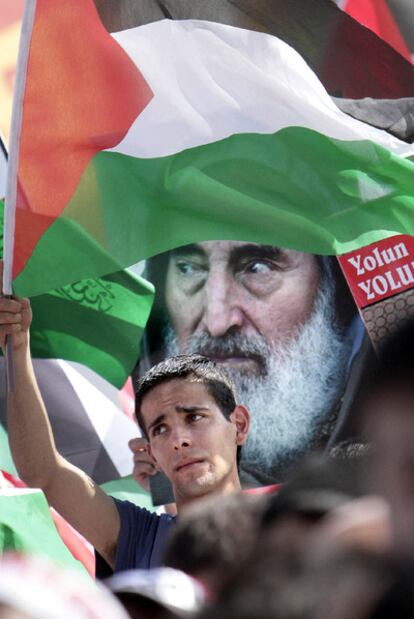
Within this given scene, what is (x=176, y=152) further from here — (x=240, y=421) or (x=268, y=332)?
(x=268, y=332)

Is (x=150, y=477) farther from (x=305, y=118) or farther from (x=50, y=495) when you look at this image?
(x=305, y=118)

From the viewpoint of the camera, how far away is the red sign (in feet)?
16.1

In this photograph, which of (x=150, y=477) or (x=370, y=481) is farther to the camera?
(x=150, y=477)

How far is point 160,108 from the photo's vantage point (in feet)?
13.3

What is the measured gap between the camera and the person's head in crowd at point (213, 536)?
1524 millimetres

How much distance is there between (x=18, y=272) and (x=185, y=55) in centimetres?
88

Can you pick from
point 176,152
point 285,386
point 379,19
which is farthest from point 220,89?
point 285,386

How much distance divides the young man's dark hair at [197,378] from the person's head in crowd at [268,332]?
64.6 inches

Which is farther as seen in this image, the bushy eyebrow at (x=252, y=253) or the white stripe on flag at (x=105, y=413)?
the bushy eyebrow at (x=252, y=253)

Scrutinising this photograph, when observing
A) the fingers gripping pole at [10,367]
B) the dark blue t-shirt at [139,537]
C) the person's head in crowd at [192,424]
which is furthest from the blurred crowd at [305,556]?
the fingers gripping pole at [10,367]

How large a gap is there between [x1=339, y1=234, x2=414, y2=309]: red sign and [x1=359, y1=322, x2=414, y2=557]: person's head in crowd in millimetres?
3425

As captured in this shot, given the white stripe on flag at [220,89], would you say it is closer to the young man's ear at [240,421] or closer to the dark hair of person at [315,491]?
the young man's ear at [240,421]

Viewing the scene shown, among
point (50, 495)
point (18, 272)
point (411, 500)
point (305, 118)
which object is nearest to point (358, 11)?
point (305, 118)

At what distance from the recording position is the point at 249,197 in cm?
405
